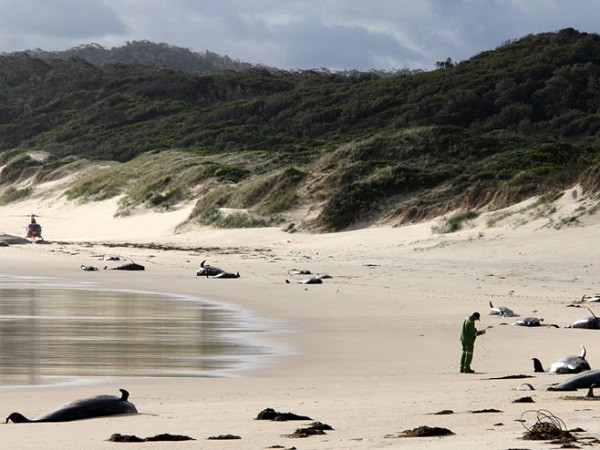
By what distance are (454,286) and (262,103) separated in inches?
2497

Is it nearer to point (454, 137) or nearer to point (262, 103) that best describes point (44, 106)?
point (262, 103)

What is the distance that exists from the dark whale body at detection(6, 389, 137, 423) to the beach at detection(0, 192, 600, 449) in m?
0.15

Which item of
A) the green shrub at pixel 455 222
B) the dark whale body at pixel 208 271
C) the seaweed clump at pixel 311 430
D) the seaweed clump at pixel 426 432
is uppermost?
the green shrub at pixel 455 222

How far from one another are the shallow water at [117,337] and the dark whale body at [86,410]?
122 inches

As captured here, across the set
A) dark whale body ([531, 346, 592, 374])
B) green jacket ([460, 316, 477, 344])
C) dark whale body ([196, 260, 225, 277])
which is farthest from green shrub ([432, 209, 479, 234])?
dark whale body ([531, 346, 592, 374])

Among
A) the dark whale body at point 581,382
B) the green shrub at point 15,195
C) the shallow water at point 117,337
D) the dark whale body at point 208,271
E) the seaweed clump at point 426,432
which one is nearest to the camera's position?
the seaweed clump at point 426,432

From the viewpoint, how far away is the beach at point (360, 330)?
9.35 meters

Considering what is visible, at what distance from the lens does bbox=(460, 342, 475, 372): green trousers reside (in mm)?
13898

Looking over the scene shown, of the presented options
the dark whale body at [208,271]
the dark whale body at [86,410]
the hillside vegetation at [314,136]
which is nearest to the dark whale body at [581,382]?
the dark whale body at [86,410]

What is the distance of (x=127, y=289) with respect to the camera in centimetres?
2672

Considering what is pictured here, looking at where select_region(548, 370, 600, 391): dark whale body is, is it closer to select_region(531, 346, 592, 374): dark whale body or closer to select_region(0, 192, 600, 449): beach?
select_region(0, 192, 600, 449): beach

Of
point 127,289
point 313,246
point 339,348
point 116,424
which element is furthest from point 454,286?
point 116,424

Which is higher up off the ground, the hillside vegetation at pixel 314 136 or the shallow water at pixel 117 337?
the hillside vegetation at pixel 314 136

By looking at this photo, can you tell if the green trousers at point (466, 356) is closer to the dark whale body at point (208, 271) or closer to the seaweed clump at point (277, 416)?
the seaweed clump at point (277, 416)
